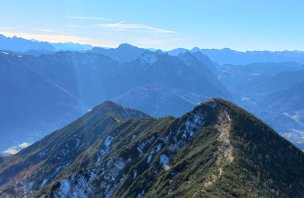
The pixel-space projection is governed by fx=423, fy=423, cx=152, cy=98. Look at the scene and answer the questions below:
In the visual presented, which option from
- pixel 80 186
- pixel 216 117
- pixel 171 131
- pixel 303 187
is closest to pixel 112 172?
pixel 80 186

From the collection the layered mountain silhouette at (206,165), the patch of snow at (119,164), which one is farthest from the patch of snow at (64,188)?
the patch of snow at (119,164)

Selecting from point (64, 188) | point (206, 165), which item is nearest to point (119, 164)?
point (64, 188)

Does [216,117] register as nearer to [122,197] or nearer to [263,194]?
[122,197]

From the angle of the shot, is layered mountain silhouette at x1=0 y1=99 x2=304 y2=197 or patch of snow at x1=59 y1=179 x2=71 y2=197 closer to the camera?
layered mountain silhouette at x1=0 y1=99 x2=304 y2=197

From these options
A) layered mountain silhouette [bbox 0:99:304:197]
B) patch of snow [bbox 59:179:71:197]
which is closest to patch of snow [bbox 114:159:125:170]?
layered mountain silhouette [bbox 0:99:304:197]

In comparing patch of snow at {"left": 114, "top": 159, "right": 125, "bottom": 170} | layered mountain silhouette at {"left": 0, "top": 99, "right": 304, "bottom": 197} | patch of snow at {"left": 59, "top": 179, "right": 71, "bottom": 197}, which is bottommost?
patch of snow at {"left": 59, "top": 179, "right": 71, "bottom": 197}

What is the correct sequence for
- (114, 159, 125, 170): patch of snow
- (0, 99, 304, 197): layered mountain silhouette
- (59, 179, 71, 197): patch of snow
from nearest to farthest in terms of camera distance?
1. (0, 99, 304, 197): layered mountain silhouette
2. (59, 179, 71, 197): patch of snow
3. (114, 159, 125, 170): patch of snow

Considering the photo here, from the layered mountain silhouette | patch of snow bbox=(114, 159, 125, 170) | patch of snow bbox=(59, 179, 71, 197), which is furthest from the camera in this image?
patch of snow bbox=(114, 159, 125, 170)

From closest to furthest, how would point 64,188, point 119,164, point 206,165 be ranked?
1. point 206,165
2. point 64,188
3. point 119,164

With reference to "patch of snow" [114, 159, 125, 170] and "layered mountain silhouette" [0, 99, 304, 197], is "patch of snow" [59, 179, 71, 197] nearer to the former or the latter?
"layered mountain silhouette" [0, 99, 304, 197]

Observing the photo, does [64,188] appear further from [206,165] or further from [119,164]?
[206,165]

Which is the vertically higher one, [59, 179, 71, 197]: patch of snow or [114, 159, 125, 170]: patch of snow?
[114, 159, 125, 170]: patch of snow
